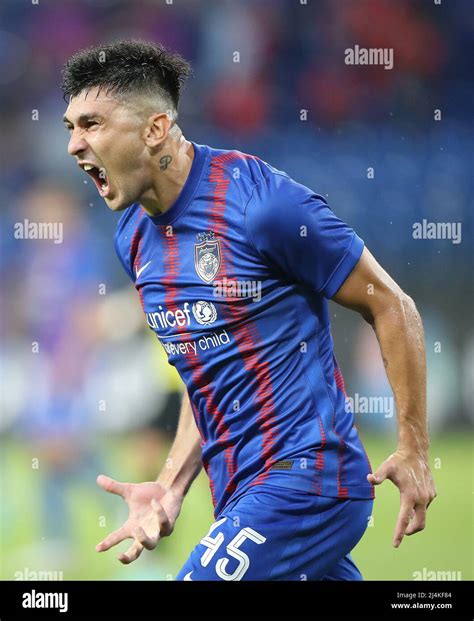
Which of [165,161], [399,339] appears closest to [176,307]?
[165,161]

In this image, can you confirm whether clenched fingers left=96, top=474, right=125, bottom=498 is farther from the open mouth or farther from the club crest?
the open mouth

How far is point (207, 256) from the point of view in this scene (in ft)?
9.84

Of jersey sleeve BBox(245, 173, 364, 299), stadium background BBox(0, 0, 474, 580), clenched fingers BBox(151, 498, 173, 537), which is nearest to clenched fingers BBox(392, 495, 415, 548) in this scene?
jersey sleeve BBox(245, 173, 364, 299)

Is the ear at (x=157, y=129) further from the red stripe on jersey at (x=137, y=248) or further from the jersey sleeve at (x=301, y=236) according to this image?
the jersey sleeve at (x=301, y=236)

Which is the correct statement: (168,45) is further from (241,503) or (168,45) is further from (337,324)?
(241,503)

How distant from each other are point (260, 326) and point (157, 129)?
27.3 inches

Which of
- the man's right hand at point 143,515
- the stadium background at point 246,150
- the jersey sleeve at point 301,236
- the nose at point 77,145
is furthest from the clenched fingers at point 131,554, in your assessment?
the stadium background at point 246,150

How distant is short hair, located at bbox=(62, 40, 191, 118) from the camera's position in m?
3.08

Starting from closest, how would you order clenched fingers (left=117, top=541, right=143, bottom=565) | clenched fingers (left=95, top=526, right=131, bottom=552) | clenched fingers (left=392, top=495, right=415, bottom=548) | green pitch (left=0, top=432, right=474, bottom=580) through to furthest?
clenched fingers (left=392, top=495, right=415, bottom=548)
clenched fingers (left=117, top=541, right=143, bottom=565)
clenched fingers (left=95, top=526, right=131, bottom=552)
green pitch (left=0, top=432, right=474, bottom=580)

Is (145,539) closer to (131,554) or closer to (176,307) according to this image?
(131,554)

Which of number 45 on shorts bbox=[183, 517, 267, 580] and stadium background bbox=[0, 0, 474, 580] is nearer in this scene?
number 45 on shorts bbox=[183, 517, 267, 580]

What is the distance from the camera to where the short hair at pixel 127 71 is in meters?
3.08

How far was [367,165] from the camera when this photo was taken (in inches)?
279

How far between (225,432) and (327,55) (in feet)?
15.3
